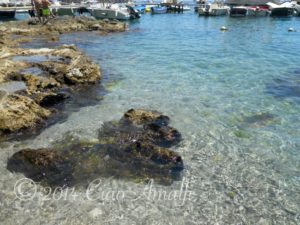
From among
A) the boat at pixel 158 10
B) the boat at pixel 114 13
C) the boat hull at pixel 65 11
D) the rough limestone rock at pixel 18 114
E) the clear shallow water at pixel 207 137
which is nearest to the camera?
the clear shallow water at pixel 207 137

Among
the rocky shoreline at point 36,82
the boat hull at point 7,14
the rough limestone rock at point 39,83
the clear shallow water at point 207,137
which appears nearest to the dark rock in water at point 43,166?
the clear shallow water at point 207,137

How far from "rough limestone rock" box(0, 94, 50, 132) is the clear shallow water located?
0.80m

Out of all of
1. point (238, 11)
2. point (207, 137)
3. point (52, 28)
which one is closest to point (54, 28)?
point (52, 28)

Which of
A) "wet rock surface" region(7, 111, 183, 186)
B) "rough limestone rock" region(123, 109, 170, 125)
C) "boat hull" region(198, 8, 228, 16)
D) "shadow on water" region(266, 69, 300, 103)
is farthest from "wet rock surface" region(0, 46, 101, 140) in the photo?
"boat hull" region(198, 8, 228, 16)

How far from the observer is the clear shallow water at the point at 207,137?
755cm

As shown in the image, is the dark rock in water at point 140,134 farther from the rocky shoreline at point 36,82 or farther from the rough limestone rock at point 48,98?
the rough limestone rock at point 48,98

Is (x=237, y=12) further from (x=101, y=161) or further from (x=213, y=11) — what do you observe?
(x=101, y=161)

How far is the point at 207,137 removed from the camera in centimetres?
1112

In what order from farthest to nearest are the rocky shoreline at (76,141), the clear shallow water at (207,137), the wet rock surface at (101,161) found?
1. the rocky shoreline at (76,141)
2. the wet rock surface at (101,161)
3. the clear shallow water at (207,137)

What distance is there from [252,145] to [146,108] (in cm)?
493

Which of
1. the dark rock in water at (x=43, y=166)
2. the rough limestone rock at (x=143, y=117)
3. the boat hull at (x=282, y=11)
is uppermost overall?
the dark rock in water at (x=43, y=166)

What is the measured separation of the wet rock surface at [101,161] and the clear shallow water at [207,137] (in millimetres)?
370

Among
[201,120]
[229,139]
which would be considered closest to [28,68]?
[201,120]

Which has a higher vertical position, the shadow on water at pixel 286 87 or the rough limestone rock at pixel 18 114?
the rough limestone rock at pixel 18 114
